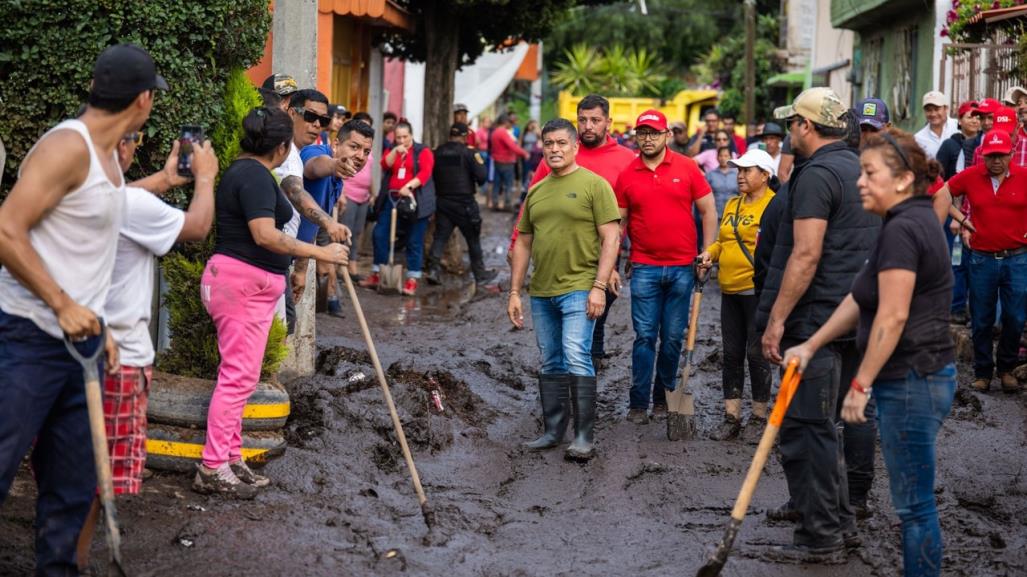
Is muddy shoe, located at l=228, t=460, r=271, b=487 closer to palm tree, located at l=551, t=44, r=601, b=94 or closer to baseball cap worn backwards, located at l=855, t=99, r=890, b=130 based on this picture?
baseball cap worn backwards, located at l=855, t=99, r=890, b=130

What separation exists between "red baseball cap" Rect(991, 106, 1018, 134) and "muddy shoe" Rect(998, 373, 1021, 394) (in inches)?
74.5

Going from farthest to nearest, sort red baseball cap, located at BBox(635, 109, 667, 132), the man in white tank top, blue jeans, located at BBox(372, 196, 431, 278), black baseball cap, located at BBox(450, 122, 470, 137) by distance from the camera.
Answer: black baseball cap, located at BBox(450, 122, 470, 137) → blue jeans, located at BBox(372, 196, 431, 278) → red baseball cap, located at BBox(635, 109, 667, 132) → the man in white tank top

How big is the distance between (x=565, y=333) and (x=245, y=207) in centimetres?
250

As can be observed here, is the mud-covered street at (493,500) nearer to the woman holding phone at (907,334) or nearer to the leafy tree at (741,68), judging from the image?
the woman holding phone at (907,334)

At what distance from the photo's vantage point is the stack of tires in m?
6.80

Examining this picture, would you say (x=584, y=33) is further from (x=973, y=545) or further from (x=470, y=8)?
(x=973, y=545)

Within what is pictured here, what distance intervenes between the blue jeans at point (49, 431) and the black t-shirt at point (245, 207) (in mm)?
1708

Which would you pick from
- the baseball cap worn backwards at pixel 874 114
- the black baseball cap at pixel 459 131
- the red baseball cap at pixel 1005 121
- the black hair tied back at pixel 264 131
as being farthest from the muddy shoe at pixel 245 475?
the black baseball cap at pixel 459 131

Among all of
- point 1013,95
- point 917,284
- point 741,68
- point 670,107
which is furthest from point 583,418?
point 741,68

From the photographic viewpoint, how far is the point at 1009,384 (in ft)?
33.0

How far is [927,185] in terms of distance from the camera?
5293 mm

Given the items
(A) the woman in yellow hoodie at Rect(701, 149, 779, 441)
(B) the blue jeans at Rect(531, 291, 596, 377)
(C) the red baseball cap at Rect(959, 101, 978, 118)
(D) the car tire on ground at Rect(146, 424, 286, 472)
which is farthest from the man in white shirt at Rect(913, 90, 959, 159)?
(D) the car tire on ground at Rect(146, 424, 286, 472)

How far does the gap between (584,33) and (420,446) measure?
46.4m

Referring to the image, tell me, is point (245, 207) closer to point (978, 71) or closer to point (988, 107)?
point (988, 107)
